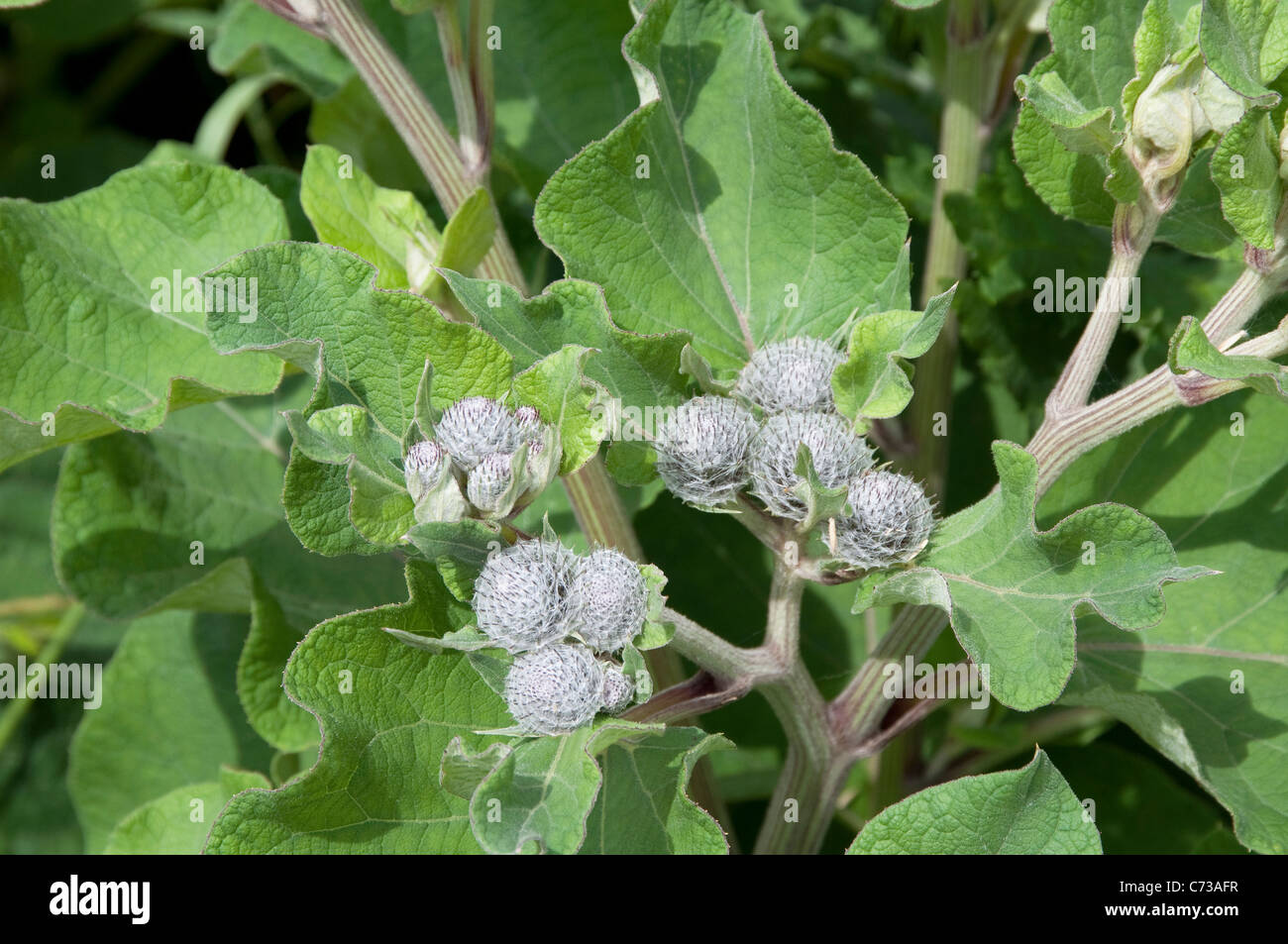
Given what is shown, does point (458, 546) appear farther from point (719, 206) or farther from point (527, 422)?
point (719, 206)

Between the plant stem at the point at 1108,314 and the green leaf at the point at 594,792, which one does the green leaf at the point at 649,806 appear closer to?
the green leaf at the point at 594,792

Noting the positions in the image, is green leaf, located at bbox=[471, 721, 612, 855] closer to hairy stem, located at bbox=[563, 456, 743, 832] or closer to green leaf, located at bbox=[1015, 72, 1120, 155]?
hairy stem, located at bbox=[563, 456, 743, 832]

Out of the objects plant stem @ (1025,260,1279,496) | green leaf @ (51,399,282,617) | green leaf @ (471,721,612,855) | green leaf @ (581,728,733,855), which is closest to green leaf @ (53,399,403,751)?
green leaf @ (51,399,282,617)

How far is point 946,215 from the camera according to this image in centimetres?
215

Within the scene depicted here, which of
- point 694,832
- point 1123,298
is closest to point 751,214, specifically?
point 1123,298

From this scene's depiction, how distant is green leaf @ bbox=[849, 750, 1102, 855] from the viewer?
1.35 m

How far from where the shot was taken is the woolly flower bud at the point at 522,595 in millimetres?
1319

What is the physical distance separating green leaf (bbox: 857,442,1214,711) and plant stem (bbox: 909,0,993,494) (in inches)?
29.4

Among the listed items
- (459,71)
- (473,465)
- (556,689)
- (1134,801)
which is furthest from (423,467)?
(1134,801)

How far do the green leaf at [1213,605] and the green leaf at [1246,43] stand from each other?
57 centimetres

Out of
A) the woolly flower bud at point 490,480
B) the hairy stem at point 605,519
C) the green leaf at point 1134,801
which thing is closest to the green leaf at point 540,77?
the hairy stem at point 605,519
